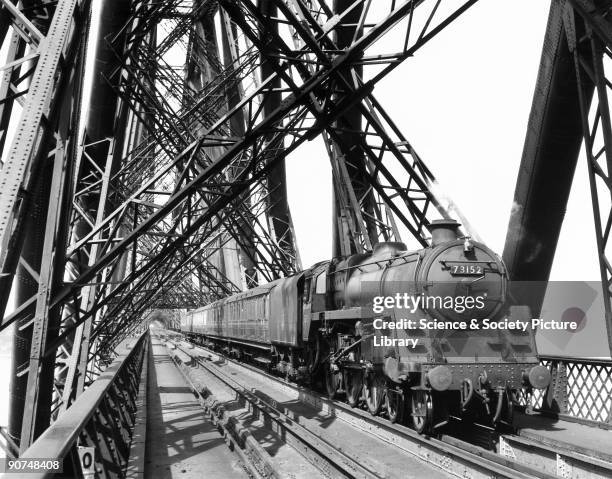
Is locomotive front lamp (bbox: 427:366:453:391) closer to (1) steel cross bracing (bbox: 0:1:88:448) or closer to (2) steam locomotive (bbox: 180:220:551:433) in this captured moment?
(2) steam locomotive (bbox: 180:220:551:433)

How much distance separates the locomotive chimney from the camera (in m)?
8.52

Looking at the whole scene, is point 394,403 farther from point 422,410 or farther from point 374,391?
point 422,410

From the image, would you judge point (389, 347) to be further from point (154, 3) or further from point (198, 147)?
point (154, 3)

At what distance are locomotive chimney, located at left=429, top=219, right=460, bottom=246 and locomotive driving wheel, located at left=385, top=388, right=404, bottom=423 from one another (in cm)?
242

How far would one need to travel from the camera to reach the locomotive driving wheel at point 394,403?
832 cm

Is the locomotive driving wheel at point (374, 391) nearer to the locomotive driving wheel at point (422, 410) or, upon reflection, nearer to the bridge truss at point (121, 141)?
the locomotive driving wheel at point (422, 410)

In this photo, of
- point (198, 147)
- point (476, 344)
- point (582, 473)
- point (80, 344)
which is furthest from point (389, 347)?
point (80, 344)

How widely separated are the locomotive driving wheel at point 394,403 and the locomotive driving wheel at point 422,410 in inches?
11.2

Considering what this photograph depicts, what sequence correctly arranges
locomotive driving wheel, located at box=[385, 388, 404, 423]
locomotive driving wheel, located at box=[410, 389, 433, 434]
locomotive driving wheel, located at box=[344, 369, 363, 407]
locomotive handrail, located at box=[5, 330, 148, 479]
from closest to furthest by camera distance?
1. locomotive handrail, located at box=[5, 330, 148, 479]
2. locomotive driving wheel, located at box=[410, 389, 433, 434]
3. locomotive driving wheel, located at box=[385, 388, 404, 423]
4. locomotive driving wheel, located at box=[344, 369, 363, 407]

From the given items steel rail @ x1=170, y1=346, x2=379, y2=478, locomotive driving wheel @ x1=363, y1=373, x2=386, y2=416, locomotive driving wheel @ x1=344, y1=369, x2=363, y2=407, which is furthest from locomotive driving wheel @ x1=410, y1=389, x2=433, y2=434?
locomotive driving wheel @ x1=344, y1=369, x2=363, y2=407

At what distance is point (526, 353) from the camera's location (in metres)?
7.87

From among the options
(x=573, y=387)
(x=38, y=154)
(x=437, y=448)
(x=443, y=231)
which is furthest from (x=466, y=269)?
(x=38, y=154)

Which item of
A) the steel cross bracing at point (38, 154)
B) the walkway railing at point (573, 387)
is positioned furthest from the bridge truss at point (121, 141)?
the walkway railing at point (573, 387)

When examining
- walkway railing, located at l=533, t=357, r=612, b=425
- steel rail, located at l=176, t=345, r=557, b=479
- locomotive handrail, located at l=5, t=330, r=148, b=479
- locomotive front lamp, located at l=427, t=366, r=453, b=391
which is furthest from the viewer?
walkway railing, located at l=533, t=357, r=612, b=425
